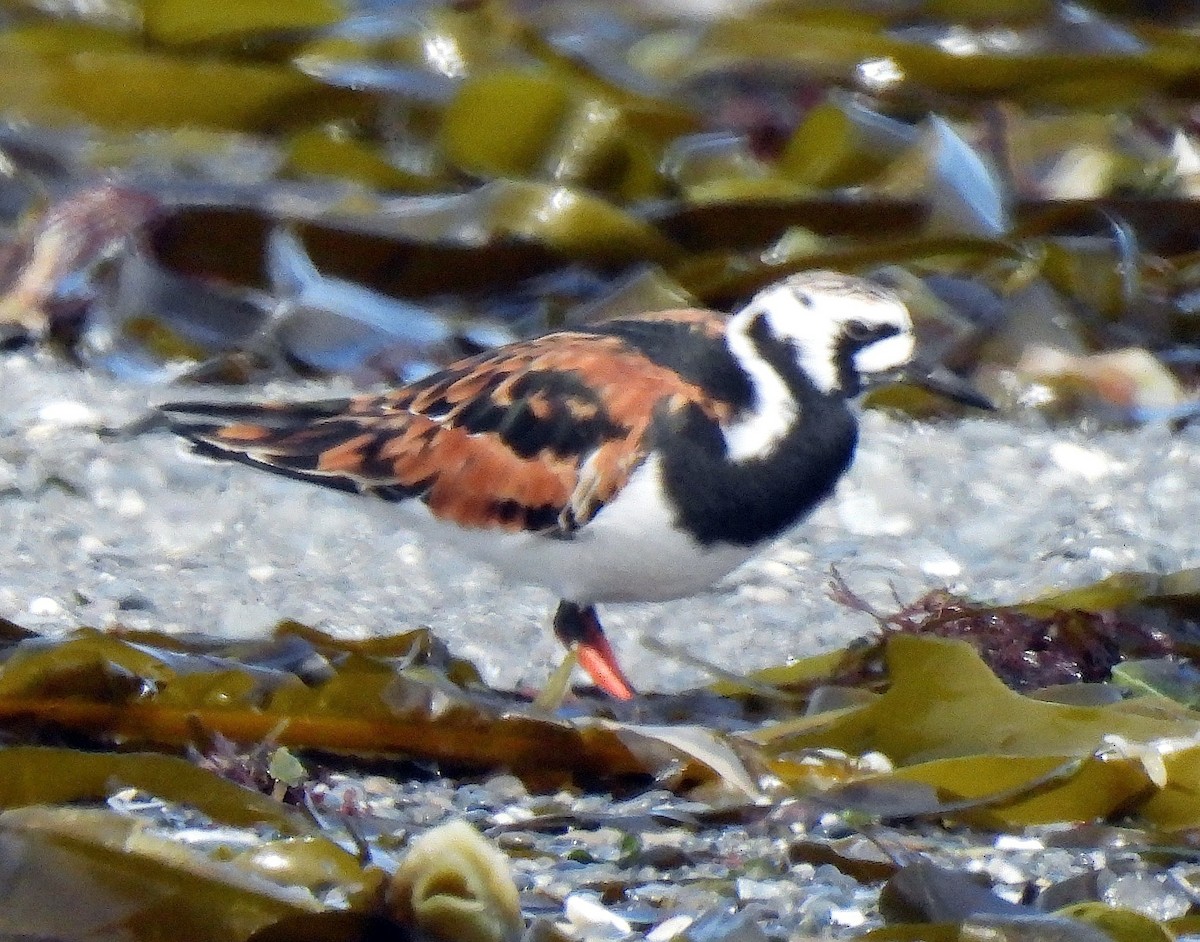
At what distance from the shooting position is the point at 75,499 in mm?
3041

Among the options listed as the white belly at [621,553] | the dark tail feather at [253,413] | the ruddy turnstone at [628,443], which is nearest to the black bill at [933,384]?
the ruddy turnstone at [628,443]

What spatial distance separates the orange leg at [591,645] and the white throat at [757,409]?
1.06ft

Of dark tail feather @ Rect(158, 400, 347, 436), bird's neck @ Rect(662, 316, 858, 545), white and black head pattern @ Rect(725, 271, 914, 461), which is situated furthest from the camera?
dark tail feather @ Rect(158, 400, 347, 436)

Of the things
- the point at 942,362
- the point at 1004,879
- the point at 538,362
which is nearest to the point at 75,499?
the point at 538,362

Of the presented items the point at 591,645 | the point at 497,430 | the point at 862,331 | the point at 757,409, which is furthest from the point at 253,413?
the point at 862,331

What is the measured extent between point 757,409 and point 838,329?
0.16 meters

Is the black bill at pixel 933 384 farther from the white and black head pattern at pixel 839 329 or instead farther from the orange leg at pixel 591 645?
the orange leg at pixel 591 645

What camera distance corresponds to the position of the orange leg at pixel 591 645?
2.47 metres

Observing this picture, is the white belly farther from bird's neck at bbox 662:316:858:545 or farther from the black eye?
the black eye

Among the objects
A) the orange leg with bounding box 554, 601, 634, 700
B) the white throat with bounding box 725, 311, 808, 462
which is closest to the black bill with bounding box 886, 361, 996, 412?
the white throat with bounding box 725, 311, 808, 462

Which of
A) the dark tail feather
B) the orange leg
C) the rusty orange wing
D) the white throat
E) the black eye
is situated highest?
the black eye

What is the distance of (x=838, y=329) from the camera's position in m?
2.47

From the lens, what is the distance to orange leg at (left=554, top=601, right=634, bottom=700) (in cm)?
247

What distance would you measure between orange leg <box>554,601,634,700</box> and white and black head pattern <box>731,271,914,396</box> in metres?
0.41
